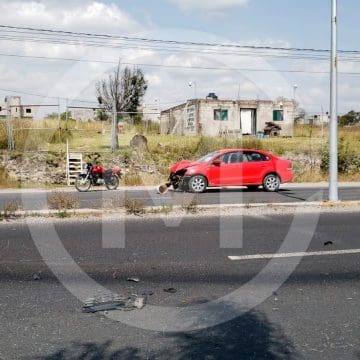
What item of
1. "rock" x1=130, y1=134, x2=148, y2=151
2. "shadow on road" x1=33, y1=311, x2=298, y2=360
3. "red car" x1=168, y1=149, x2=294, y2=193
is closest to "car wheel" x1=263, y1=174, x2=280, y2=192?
"red car" x1=168, y1=149, x2=294, y2=193

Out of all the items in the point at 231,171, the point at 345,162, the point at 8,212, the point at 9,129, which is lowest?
the point at 8,212

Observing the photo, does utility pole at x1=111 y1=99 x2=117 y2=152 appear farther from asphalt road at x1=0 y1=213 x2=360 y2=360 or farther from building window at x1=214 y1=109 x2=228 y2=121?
building window at x1=214 y1=109 x2=228 y2=121

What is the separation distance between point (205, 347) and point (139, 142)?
22.5 m

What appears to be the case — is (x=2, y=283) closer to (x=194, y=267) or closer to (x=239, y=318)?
(x=194, y=267)

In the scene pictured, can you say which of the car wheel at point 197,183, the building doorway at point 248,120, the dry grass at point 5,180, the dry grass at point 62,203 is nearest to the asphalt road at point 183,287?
the dry grass at point 62,203

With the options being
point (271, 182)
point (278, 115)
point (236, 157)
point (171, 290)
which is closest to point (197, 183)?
point (236, 157)

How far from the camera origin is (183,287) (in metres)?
5.86

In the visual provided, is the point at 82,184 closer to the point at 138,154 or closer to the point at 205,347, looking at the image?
the point at 138,154

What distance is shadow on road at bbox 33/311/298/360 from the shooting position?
3957 mm

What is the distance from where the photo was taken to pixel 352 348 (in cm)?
412

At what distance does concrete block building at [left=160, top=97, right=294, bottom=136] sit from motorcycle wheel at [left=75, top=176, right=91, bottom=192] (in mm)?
17623

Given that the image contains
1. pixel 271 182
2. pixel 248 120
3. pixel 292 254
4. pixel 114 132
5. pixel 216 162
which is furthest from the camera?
pixel 248 120

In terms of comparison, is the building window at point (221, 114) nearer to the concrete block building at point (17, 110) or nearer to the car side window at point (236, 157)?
the concrete block building at point (17, 110)

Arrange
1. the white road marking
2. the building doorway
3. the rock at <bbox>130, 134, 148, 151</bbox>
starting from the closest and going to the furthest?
the white road marking
the rock at <bbox>130, 134, 148, 151</bbox>
the building doorway
